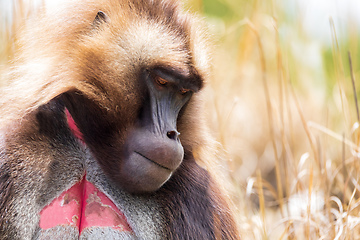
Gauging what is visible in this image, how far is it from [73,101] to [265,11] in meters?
3.41

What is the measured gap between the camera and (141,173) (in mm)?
2088

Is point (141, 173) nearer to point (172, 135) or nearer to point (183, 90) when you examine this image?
point (172, 135)

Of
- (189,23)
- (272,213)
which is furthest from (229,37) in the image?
(189,23)

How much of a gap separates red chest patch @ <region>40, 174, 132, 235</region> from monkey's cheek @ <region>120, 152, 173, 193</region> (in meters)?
0.13

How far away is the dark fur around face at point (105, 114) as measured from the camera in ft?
6.78

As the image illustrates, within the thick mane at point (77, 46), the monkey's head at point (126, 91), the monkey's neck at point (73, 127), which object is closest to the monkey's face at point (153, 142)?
the monkey's head at point (126, 91)

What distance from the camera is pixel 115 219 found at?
6.99 feet

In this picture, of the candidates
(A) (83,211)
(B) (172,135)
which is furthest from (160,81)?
(A) (83,211)

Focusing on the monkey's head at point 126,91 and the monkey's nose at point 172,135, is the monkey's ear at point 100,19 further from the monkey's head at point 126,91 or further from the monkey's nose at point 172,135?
the monkey's nose at point 172,135

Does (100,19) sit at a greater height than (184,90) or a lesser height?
greater

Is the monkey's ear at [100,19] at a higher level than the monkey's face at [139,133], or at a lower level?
higher

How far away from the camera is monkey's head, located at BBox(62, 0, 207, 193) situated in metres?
2.12

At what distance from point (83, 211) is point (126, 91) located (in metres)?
0.54

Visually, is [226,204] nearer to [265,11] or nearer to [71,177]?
[71,177]
